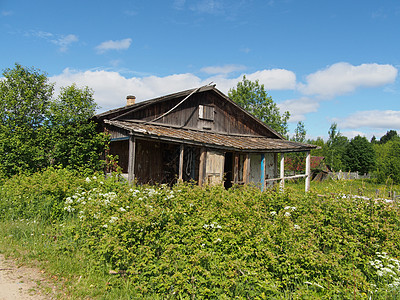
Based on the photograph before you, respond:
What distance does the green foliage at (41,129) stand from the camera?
37.1 ft

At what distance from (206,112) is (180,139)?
4307mm

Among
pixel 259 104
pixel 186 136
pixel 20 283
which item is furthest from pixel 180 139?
pixel 259 104

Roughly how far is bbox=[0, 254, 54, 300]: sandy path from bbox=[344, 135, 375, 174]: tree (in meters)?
55.8

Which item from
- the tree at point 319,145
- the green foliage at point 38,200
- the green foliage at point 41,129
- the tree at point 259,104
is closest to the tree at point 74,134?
the green foliage at point 41,129

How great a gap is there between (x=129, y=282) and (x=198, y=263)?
1.02m

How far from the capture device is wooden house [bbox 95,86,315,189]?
10.9m

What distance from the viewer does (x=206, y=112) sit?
14336mm

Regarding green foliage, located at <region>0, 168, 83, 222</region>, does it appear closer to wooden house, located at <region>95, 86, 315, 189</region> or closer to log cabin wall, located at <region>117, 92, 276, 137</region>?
wooden house, located at <region>95, 86, 315, 189</region>

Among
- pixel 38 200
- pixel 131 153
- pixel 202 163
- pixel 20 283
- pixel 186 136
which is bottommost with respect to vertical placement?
pixel 20 283

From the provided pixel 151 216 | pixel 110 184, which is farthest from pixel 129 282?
pixel 110 184

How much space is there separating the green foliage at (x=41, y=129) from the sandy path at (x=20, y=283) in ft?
21.4

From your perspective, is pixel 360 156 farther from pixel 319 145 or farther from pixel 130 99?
pixel 130 99

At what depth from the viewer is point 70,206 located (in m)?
5.87

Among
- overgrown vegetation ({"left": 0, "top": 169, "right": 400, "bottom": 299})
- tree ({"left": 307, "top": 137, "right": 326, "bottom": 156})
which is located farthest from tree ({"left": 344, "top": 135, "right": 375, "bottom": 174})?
overgrown vegetation ({"left": 0, "top": 169, "right": 400, "bottom": 299})
